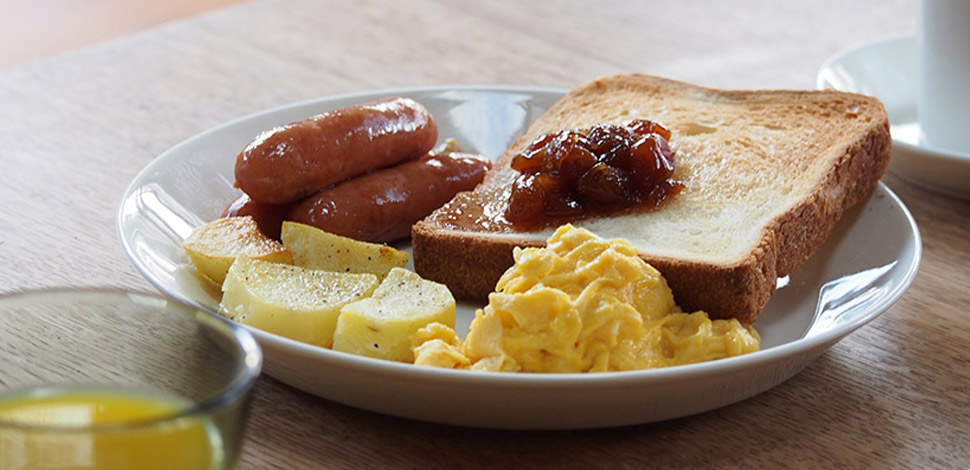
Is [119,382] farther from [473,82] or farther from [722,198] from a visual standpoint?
[473,82]

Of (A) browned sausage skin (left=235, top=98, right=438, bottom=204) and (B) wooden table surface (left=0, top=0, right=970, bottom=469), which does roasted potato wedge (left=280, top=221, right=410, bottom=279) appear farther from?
(B) wooden table surface (left=0, top=0, right=970, bottom=469)

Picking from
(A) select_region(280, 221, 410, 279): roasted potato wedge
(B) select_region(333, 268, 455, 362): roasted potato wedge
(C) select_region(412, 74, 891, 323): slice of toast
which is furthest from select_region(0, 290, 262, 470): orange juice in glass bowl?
(C) select_region(412, 74, 891, 323): slice of toast

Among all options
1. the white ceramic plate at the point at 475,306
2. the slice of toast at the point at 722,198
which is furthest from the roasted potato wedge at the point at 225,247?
the slice of toast at the point at 722,198

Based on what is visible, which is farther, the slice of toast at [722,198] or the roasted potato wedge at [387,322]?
the slice of toast at [722,198]

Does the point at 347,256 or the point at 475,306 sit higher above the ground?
A: the point at 347,256

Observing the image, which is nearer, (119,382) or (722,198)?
(119,382)

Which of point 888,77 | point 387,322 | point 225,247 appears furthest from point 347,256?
point 888,77

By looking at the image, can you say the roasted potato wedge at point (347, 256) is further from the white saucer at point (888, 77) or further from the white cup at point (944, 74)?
the white cup at point (944, 74)
